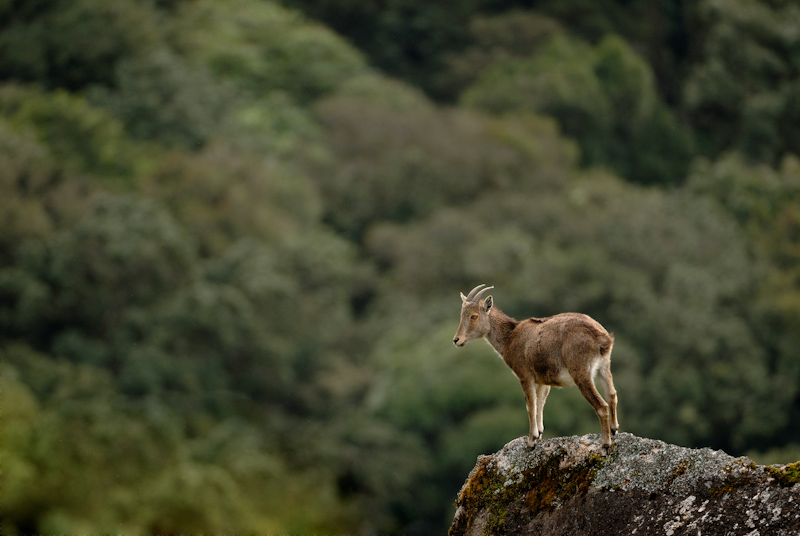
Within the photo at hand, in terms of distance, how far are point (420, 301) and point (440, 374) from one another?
13.9 meters

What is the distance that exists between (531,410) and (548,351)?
0.63 meters

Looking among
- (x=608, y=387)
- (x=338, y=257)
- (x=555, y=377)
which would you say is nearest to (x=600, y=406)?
(x=608, y=387)

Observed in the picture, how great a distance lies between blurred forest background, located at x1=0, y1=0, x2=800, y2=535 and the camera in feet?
149

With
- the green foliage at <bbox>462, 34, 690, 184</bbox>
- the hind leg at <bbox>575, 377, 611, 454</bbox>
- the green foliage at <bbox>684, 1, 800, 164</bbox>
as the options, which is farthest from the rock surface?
the green foliage at <bbox>462, 34, 690, 184</bbox>

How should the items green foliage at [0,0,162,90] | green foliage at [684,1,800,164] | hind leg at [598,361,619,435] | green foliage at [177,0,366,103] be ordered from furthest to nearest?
green foliage at [177,0,366,103] < green foliage at [684,1,800,164] < green foliage at [0,0,162,90] < hind leg at [598,361,619,435]

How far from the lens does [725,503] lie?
864cm

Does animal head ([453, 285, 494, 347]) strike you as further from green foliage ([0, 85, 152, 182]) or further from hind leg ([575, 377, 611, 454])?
green foliage ([0, 85, 152, 182])

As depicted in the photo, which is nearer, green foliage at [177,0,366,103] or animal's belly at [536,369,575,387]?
animal's belly at [536,369,575,387]

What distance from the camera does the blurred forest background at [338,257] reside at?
45562mm

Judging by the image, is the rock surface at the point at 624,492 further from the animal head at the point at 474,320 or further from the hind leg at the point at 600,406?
the animal head at the point at 474,320

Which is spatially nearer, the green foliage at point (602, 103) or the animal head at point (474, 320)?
the animal head at point (474, 320)

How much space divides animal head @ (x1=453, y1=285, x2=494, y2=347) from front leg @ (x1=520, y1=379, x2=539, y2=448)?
85 centimetres

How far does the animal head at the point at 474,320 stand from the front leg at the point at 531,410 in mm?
854

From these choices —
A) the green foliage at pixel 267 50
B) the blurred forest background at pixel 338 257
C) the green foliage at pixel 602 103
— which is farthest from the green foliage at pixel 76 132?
the green foliage at pixel 602 103
